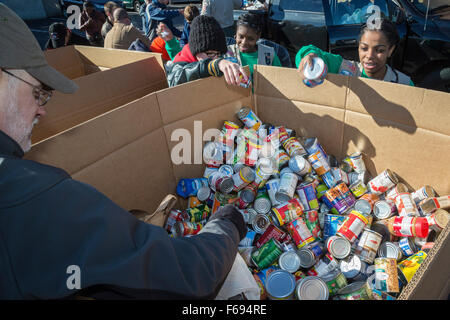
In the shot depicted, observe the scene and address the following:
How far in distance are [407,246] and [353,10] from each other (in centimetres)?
282

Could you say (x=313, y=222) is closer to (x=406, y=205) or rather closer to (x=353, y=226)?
(x=353, y=226)

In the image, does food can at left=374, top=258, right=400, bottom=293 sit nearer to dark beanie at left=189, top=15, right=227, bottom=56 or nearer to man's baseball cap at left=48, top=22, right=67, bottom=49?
dark beanie at left=189, top=15, right=227, bottom=56

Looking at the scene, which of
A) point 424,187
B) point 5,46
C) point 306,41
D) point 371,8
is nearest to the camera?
point 5,46

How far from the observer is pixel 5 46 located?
83 centimetres

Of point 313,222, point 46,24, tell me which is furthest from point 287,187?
point 46,24

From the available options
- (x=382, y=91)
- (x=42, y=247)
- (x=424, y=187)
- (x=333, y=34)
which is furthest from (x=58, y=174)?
(x=333, y=34)

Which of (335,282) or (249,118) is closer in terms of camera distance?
(335,282)

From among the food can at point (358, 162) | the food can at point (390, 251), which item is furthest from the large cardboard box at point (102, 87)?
the food can at point (390, 251)

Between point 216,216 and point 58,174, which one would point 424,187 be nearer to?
point 216,216

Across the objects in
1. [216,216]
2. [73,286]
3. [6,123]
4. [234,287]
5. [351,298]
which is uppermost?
[6,123]

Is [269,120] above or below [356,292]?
above

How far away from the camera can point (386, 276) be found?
1197 mm

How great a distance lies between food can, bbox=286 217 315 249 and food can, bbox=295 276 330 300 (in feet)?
0.85
